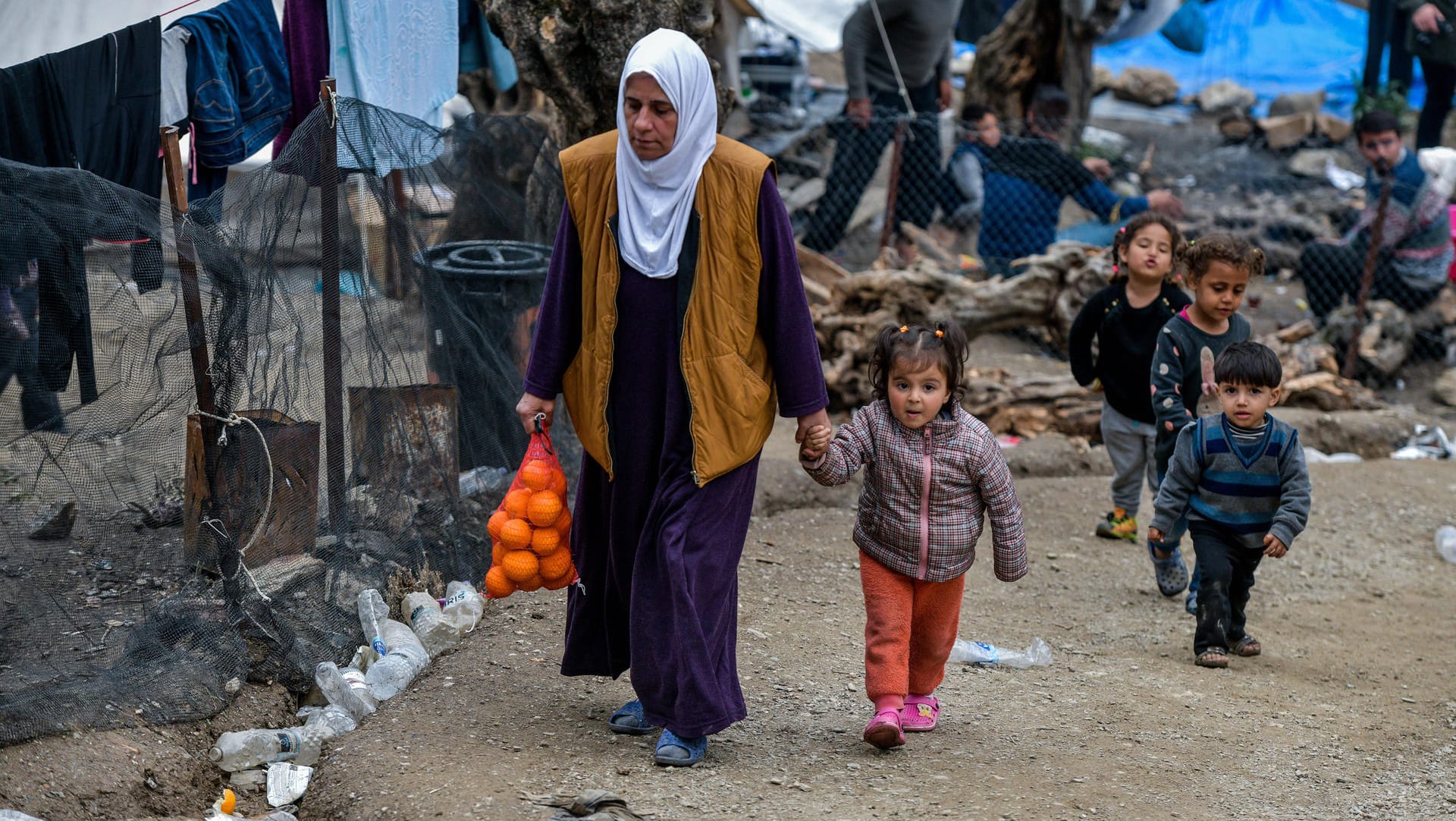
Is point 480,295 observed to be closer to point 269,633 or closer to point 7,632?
point 269,633

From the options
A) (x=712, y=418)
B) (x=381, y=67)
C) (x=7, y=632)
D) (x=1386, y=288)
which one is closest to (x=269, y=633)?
(x=7, y=632)

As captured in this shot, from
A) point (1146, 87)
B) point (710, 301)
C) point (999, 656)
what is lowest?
point (999, 656)

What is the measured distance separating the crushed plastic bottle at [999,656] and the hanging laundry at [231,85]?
341 centimetres

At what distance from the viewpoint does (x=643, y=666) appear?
3555 mm

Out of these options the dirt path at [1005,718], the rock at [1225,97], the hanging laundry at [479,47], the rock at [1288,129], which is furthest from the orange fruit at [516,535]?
the rock at [1225,97]

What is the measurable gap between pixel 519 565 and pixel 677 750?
0.65m

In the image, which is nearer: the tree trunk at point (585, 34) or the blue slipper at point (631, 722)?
the blue slipper at point (631, 722)

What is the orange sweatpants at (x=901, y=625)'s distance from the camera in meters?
3.76

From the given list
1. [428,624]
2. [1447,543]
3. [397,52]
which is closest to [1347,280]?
[1447,543]

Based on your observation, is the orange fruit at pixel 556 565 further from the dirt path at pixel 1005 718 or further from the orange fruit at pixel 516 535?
the dirt path at pixel 1005 718

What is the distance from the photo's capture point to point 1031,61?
43.5 feet

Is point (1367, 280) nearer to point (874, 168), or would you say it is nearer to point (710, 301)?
point (874, 168)

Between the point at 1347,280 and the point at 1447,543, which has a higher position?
the point at 1347,280

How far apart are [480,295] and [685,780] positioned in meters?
2.66
